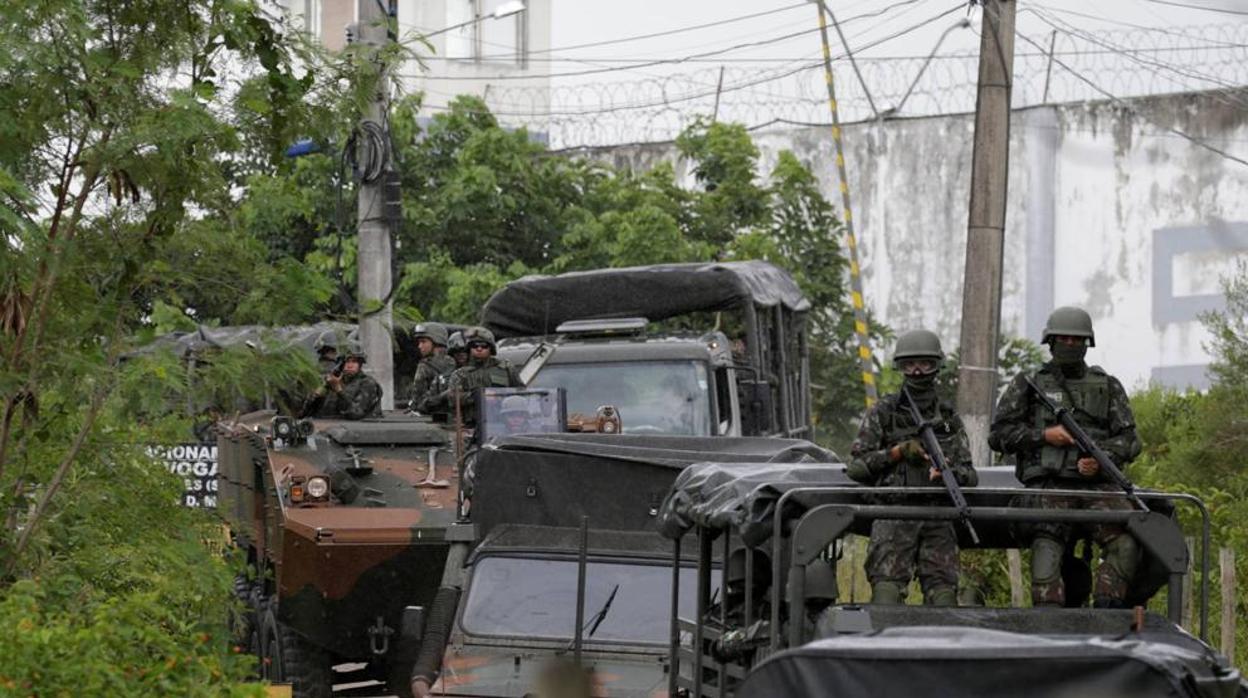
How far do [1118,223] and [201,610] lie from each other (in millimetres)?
22584

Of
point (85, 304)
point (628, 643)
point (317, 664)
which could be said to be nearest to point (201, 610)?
point (85, 304)

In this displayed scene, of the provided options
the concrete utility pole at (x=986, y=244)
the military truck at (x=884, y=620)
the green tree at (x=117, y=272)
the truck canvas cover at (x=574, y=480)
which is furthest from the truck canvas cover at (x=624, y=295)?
the green tree at (x=117, y=272)

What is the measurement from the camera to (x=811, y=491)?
8.05 metres

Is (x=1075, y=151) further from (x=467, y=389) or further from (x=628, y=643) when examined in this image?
(x=628, y=643)

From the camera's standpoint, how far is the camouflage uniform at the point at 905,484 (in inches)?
356

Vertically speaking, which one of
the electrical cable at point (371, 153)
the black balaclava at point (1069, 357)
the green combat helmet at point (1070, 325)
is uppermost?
the electrical cable at point (371, 153)

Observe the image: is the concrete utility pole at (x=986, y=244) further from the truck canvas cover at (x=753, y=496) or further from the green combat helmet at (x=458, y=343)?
the truck canvas cover at (x=753, y=496)

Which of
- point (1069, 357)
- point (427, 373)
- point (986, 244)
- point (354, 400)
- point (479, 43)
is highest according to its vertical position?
point (479, 43)

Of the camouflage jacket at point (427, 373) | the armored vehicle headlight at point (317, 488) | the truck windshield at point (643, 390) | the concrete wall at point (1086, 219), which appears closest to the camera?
the armored vehicle headlight at point (317, 488)

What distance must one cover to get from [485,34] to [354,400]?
28806 millimetres

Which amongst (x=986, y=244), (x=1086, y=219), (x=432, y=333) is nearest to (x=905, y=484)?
(x=986, y=244)

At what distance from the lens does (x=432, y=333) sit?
19.9 metres

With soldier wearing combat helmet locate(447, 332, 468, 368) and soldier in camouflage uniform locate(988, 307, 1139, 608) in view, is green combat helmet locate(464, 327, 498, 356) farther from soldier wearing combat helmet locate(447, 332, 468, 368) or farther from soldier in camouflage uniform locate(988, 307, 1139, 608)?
soldier in camouflage uniform locate(988, 307, 1139, 608)

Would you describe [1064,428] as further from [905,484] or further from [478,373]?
[478,373]
